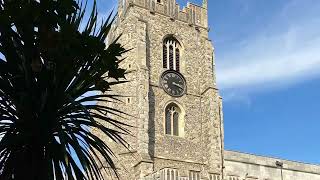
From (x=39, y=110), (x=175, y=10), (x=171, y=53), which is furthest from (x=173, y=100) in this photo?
(x=39, y=110)

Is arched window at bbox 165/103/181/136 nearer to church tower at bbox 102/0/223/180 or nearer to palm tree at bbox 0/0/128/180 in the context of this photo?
church tower at bbox 102/0/223/180

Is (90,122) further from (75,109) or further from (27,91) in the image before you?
(27,91)

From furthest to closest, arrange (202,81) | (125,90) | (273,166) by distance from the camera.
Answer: (273,166)
(202,81)
(125,90)

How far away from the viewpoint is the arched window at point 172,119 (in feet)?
101

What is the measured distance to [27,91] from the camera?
26.2 ft

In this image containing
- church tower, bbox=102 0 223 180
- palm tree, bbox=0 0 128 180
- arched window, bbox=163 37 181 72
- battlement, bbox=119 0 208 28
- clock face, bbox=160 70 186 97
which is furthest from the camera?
battlement, bbox=119 0 208 28

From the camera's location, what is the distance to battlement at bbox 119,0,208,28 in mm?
33125

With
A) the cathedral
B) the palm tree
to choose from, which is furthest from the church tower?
the palm tree

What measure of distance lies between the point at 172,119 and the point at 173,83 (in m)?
2.33

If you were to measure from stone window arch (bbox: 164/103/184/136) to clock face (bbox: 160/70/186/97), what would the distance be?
2.76 ft

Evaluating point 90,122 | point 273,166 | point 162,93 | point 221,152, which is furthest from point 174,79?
point 90,122

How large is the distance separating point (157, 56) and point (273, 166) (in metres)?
11.6

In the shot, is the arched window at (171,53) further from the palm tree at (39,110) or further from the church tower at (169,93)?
the palm tree at (39,110)

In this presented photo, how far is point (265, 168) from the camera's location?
3559 centimetres
